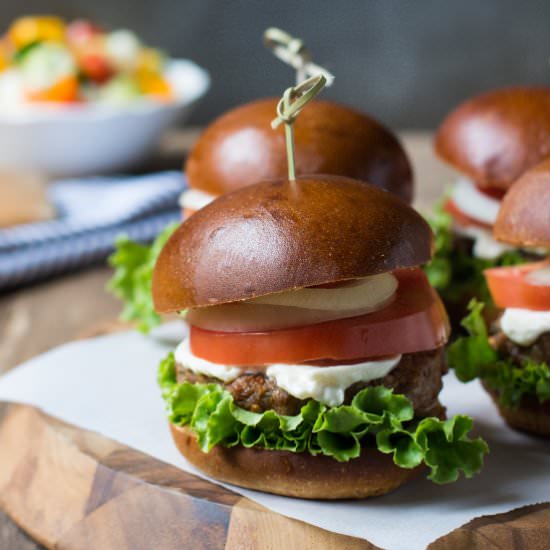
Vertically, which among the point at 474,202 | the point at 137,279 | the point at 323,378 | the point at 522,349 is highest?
the point at 323,378

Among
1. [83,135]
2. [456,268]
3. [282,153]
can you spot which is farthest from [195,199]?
[83,135]

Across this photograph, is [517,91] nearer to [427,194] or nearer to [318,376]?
[318,376]

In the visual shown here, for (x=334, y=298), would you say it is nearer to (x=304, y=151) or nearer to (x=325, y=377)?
(x=325, y=377)

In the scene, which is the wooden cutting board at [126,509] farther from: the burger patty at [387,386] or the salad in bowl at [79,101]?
the salad in bowl at [79,101]

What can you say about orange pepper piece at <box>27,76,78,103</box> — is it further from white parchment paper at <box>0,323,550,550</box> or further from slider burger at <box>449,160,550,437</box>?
slider burger at <box>449,160,550,437</box>

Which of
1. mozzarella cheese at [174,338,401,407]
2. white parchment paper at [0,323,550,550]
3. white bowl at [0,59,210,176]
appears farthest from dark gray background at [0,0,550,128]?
mozzarella cheese at [174,338,401,407]

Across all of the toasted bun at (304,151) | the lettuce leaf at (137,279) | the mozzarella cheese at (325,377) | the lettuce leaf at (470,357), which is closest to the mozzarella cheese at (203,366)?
the mozzarella cheese at (325,377)
